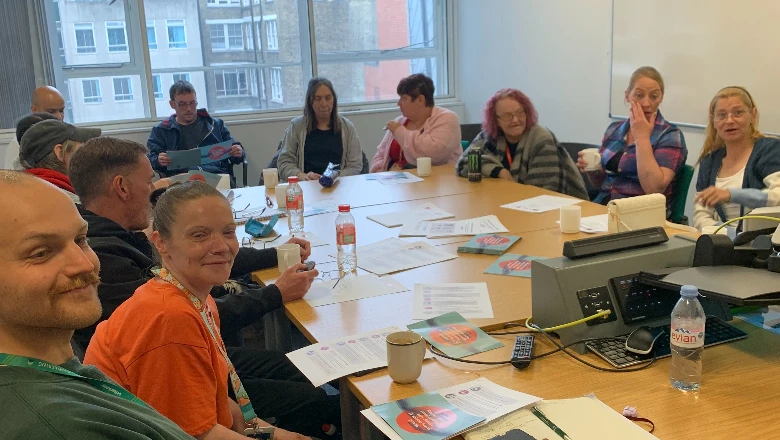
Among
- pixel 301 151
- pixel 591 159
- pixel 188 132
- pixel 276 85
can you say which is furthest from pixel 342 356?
pixel 276 85

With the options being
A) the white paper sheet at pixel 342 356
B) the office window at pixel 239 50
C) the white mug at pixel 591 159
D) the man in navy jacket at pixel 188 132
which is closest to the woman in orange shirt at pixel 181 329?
the white paper sheet at pixel 342 356

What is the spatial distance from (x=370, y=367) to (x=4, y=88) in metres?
4.89

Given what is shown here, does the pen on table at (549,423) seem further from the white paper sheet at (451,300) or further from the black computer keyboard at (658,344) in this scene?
the white paper sheet at (451,300)

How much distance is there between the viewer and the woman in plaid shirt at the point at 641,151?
10.9ft

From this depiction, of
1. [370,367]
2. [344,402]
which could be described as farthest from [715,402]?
[344,402]

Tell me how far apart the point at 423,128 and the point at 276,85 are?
86.4 inches

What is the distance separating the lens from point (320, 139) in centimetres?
478

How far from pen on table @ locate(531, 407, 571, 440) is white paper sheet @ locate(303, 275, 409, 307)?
2.79ft

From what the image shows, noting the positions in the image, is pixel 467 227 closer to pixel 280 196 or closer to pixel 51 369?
pixel 280 196

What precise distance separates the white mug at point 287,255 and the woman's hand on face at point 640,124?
1.97 metres

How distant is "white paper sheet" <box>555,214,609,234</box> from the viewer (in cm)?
267

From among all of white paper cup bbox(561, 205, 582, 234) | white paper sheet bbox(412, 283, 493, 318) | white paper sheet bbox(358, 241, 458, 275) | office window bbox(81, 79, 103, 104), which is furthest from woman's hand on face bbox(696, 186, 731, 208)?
office window bbox(81, 79, 103, 104)

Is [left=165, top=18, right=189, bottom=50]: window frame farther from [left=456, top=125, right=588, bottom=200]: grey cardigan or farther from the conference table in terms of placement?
the conference table

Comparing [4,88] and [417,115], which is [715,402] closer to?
[417,115]
